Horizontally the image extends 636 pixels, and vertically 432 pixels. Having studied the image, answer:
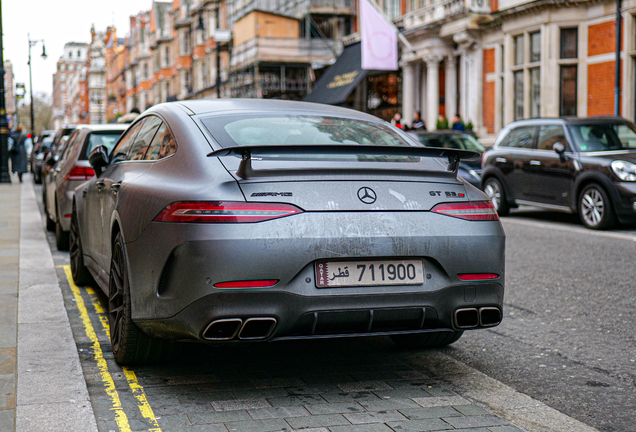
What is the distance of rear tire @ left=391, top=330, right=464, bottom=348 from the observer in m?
5.25

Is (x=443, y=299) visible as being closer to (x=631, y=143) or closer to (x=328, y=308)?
(x=328, y=308)

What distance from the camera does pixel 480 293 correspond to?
428 centimetres

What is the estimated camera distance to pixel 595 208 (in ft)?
41.6

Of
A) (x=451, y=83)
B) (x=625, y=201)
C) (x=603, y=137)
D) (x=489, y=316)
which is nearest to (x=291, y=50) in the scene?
(x=451, y=83)

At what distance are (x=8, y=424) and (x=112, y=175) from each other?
2340 millimetres

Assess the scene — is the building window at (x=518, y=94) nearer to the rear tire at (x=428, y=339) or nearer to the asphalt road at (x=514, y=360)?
the asphalt road at (x=514, y=360)

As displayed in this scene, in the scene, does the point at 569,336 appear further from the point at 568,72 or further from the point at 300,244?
the point at 568,72

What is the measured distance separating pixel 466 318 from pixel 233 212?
4.45 ft

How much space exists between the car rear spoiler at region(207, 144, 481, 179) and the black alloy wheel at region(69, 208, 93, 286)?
3.78 m

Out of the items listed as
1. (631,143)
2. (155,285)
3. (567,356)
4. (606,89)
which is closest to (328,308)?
(155,285)

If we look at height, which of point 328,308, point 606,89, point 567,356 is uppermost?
point 606,89

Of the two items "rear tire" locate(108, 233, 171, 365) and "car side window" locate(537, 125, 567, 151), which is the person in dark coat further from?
"rear tire" locate(108, 233, 171, 365)

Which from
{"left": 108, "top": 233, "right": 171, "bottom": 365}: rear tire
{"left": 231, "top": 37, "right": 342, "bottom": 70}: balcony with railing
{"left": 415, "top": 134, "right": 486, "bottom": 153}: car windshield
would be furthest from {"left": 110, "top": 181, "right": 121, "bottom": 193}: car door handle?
{"left": 231, "top": 37, "right": 342, "bottom": 70}: balcony with railing

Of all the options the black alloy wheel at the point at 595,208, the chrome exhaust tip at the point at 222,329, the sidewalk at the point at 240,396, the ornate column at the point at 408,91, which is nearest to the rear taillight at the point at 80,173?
the sidewalk at the point at 240,396
